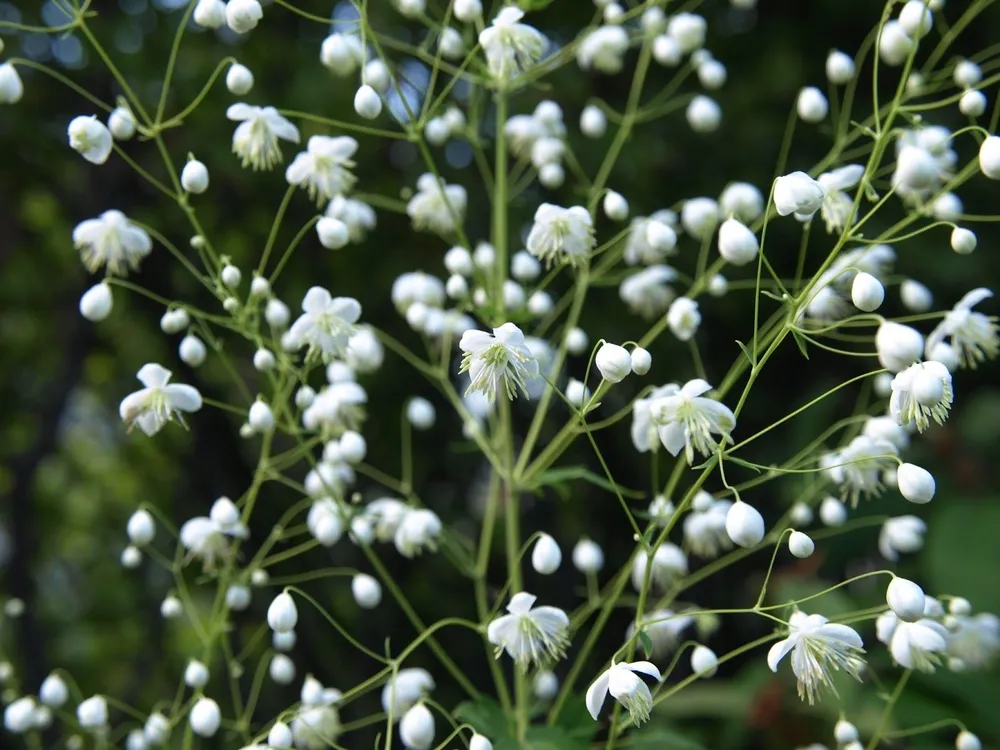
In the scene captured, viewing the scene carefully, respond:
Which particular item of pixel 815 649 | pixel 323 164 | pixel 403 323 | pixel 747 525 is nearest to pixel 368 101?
pixel 323 164

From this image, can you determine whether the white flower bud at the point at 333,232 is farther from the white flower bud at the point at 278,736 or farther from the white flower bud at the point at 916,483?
the white flower bud at the point at 916,483

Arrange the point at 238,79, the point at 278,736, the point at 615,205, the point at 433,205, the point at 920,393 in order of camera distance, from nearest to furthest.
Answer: the point at 920,393 → the point at 278,736 → the point at 238,79 → the point at 615,205 → the point at 433,205

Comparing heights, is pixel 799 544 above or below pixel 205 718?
above

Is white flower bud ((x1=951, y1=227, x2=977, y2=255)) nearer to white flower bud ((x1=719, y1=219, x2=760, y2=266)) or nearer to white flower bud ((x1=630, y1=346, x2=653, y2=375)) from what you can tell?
white flower bud ((x1=719, y1=219, x2=760, y2=266))

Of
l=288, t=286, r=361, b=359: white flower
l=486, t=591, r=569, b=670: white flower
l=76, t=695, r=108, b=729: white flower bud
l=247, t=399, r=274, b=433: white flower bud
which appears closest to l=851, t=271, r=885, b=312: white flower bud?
l=486, t=591, r=569, b=670: white flower

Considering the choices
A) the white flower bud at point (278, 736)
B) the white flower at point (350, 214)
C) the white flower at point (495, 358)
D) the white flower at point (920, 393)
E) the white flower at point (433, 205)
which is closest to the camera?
the white flower at point (920, 393)

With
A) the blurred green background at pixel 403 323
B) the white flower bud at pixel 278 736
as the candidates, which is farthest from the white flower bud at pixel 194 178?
the blurred green background at pixel 403 323

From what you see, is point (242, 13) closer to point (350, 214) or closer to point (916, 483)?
point (350, 214)
